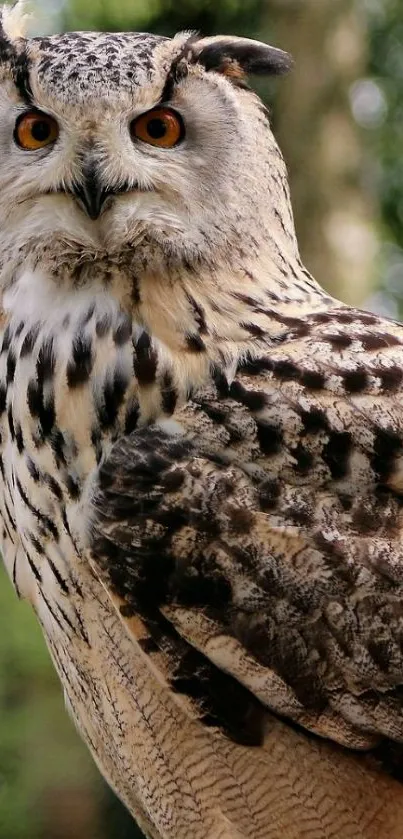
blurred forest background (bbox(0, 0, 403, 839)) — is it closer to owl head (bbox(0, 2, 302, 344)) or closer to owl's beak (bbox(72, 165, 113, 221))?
owl head (bbox(0, 2, 302, 344))

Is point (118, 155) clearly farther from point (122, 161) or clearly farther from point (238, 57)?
point (238, 57)

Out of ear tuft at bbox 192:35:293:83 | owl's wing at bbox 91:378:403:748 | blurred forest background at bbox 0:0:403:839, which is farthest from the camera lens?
blurred forest background at bbox 0:0:403:839

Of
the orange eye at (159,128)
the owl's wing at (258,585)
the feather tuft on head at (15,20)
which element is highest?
the feather tuft on head at (15,20)

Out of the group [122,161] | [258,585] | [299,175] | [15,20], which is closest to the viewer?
[258,585]

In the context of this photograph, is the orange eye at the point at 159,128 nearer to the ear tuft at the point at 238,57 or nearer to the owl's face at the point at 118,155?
the owl's face at the point at 118,155

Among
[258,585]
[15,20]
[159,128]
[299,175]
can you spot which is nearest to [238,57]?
[159,128]

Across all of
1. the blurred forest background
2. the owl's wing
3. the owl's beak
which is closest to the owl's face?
the owl's beak

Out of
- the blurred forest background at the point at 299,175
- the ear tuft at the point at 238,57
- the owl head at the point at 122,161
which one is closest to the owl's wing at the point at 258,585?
the owl head at the point at 122,161
